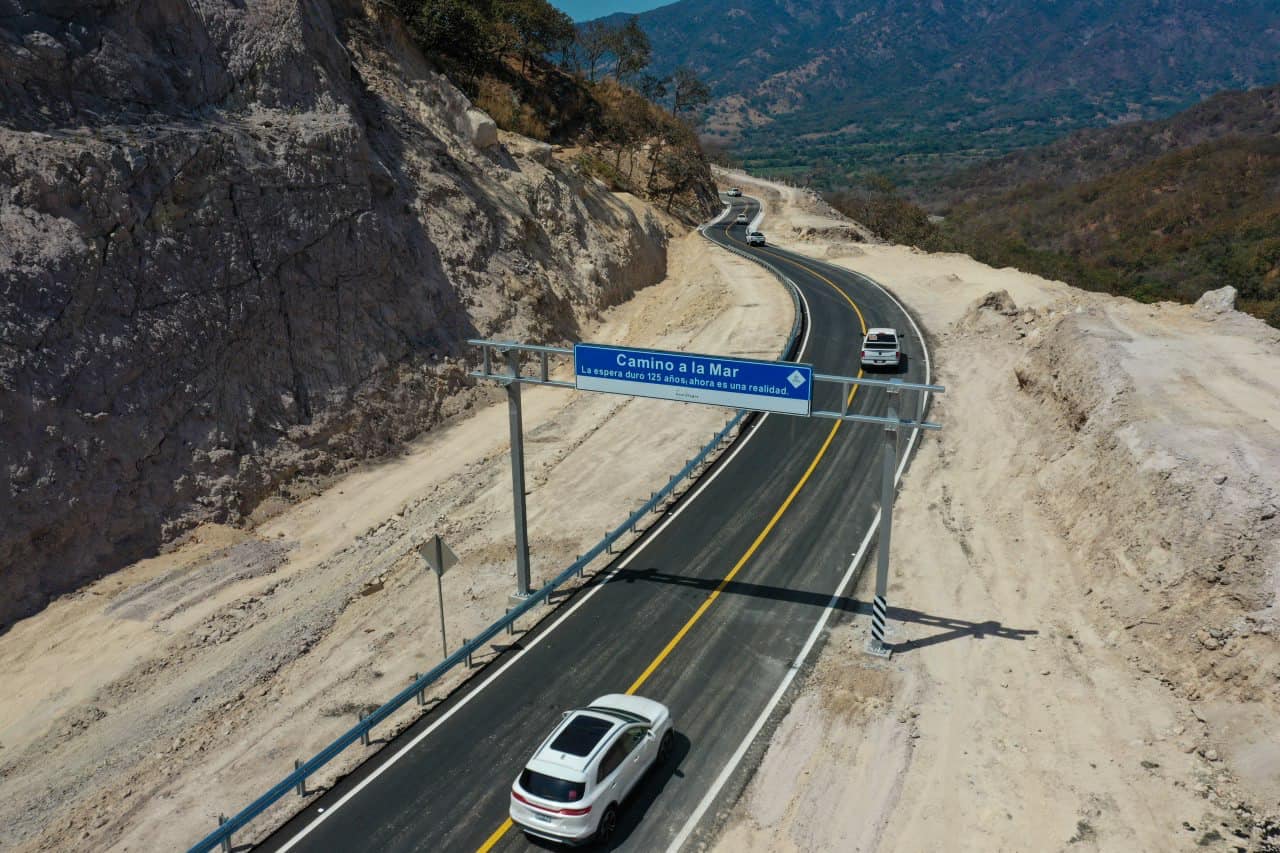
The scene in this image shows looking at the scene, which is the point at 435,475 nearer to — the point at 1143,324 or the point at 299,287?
the point at 299,287

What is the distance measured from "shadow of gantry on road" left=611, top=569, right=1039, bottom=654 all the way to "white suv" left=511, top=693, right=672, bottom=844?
253 inches

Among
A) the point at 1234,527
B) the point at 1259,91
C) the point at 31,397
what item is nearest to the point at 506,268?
the point at 31,397

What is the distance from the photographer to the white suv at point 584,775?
40.0 feet

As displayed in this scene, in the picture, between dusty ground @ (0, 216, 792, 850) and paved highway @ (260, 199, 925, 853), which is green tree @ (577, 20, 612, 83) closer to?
dusty ground @ (0, 216, 792, 850)


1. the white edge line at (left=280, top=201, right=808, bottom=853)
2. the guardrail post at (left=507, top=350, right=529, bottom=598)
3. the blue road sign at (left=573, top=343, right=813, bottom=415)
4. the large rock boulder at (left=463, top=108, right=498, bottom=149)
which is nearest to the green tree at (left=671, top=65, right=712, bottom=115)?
the large rock boulder at (left=463, top=108, right=498, bottom=149)

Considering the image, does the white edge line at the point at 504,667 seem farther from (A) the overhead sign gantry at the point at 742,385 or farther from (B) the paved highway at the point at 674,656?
(A) the overhead sign gantry at the point at 742,385

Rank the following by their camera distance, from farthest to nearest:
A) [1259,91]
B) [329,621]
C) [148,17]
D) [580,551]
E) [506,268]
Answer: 1. [1259,91]
2. [506,268]
3. [148,17]
4. [580,551]
5. [329,621]

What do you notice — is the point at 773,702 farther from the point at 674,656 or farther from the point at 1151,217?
the point at 1151,217

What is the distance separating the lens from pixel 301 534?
86.7 feet

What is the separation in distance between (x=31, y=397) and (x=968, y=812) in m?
25.4

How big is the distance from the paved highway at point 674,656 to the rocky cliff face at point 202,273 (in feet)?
45.3

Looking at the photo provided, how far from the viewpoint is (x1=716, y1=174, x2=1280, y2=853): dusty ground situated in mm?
13219

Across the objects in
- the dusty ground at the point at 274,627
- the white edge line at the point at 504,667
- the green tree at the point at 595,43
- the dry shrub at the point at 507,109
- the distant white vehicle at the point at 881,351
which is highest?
the green tree at the point at 595,43

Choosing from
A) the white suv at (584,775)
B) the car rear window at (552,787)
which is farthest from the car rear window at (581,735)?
the car rear window at (552,787)
